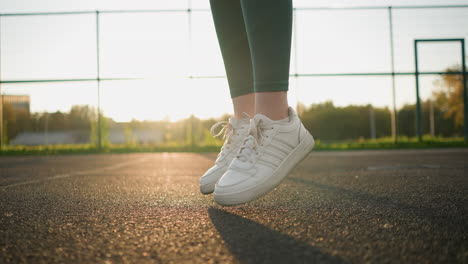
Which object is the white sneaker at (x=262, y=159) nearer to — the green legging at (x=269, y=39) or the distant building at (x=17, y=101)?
the green legging at (x=269, y=39)

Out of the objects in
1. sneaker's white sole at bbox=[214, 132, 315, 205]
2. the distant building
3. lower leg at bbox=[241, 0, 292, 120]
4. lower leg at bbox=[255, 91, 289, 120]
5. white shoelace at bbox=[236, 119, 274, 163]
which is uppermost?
the distant building

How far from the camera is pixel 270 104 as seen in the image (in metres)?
0.89

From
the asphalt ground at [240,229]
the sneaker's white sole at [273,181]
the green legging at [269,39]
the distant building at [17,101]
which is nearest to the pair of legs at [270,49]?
the green legging at [269,39]

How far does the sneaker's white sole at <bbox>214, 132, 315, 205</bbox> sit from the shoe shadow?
106 mm

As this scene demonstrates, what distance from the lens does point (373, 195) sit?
3.21 feet

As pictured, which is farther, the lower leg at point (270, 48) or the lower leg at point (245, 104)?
the lower leg at point (245, 104)

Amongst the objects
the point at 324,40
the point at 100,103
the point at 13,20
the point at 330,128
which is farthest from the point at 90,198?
the point at 330,128

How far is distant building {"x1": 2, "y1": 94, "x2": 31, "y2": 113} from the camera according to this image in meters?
6.57

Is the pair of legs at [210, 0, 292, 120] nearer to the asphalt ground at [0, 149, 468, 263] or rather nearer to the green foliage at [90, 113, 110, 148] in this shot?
the asphalt ground at [0, 149, 468, 263]

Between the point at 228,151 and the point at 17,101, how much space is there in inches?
278

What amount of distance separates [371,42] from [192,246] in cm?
725

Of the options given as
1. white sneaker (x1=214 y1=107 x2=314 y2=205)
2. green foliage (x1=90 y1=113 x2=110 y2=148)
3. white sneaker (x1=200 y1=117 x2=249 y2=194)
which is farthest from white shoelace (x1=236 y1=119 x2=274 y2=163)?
green foliage (x1=90 y1=113 x2=110 y2=148)

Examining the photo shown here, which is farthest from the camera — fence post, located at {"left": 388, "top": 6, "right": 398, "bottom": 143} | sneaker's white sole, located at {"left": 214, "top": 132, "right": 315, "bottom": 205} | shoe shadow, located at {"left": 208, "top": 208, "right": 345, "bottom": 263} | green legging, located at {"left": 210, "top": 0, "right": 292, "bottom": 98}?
fence post, located at {"left": 388, "top": 6, "right": 398, "bottom": 143}

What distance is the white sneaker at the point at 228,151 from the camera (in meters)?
0.94
